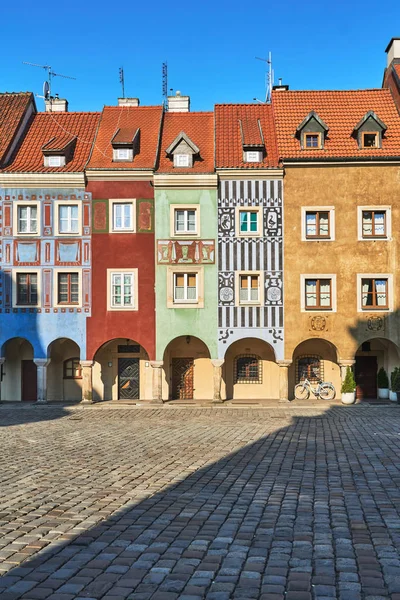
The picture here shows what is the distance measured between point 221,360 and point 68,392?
26.0 ft

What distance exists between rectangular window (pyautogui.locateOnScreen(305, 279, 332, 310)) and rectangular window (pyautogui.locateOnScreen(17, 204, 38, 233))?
12833 mm

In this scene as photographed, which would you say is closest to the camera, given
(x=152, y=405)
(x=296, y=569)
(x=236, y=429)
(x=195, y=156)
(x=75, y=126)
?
(x=296, y=569)

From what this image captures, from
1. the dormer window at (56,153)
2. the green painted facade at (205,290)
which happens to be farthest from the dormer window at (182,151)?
the dormer window at (56,153)

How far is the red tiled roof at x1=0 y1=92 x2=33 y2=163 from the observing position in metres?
31.0

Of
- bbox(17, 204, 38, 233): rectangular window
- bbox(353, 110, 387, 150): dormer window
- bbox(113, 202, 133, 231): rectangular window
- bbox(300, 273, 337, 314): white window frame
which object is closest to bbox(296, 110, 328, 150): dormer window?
bbox(353, 110, 387, 150): dormer window

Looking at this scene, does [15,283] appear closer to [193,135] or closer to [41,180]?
[41,180]

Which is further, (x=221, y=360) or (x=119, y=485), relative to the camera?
(x=221, y=360)

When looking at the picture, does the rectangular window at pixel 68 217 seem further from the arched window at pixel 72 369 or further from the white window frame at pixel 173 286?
the arched window at pixel 72 369

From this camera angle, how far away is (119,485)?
1133cm

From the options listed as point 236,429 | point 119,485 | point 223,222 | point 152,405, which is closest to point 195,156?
point 223,222

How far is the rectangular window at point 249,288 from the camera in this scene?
29312 millimetres

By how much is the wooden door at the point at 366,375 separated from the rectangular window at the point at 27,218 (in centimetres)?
1667

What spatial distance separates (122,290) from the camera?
2944cm

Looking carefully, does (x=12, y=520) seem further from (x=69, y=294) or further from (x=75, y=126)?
(x=75, y=126)
